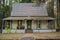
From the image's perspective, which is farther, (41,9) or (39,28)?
(41,9)

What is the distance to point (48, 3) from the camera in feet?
128

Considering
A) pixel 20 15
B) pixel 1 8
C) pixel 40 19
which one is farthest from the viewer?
pixel 1 8

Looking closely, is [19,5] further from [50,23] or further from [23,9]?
[50,23]

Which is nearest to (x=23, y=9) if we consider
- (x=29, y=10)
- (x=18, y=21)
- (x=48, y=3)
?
(x=29, y=10)

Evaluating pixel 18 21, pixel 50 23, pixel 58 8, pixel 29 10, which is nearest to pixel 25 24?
pixel 18 21

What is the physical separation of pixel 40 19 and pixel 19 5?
6.73 meters

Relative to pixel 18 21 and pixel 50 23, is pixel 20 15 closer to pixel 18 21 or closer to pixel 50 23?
pixel 18 21

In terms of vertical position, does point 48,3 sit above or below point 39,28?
above

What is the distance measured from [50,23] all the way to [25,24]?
17.0 ft

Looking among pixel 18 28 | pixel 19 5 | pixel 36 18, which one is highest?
pixel 19 5

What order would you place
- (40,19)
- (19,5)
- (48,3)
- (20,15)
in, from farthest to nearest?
(48,3) < (19,5) < (20,15) < (40,19)

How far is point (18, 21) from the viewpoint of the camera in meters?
26.6

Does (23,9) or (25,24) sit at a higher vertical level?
(23,9)

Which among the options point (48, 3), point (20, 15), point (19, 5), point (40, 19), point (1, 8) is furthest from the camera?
point (48, 3)
